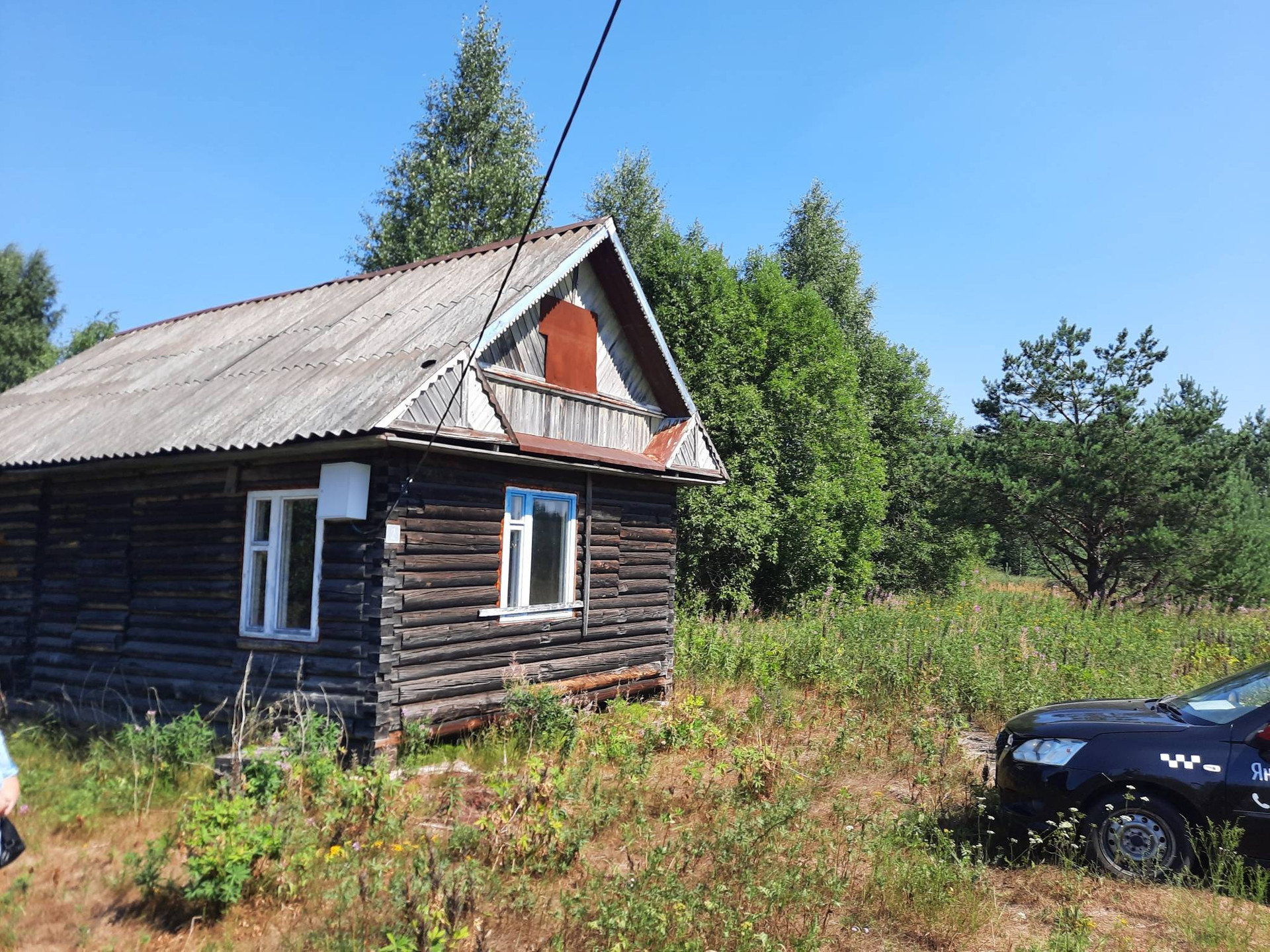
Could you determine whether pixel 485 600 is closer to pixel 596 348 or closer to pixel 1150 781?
pixel 596 348

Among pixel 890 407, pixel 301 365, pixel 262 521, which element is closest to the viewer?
pixel 262 521

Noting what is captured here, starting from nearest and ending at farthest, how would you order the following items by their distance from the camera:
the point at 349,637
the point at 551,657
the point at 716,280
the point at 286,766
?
the point at 286,766, the point at 349,637, the point at 551,657, the point at 716,280

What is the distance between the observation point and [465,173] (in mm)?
29266

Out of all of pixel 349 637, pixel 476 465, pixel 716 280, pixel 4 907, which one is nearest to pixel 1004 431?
pixel 716 280

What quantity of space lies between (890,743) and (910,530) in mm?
25319

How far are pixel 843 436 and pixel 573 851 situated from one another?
23.3 metres

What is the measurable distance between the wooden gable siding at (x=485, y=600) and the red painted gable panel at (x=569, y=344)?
1.26 m

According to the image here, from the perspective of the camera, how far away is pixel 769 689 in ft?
38.5

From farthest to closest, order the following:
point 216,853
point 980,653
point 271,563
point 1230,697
→ point 980,653 → point 271,563 → point 1230,697 → point 216,853

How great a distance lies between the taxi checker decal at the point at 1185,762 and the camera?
19.0 feet

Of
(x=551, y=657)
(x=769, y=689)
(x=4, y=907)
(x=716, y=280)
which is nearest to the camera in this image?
(x=4, y=907)

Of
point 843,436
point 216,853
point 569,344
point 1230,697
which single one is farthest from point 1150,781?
point 843,436

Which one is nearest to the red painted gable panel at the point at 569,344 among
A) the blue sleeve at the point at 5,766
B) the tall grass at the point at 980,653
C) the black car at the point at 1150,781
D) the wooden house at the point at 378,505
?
the wooden house at the point at 378,505

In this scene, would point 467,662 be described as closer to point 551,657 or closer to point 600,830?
point 551,657
